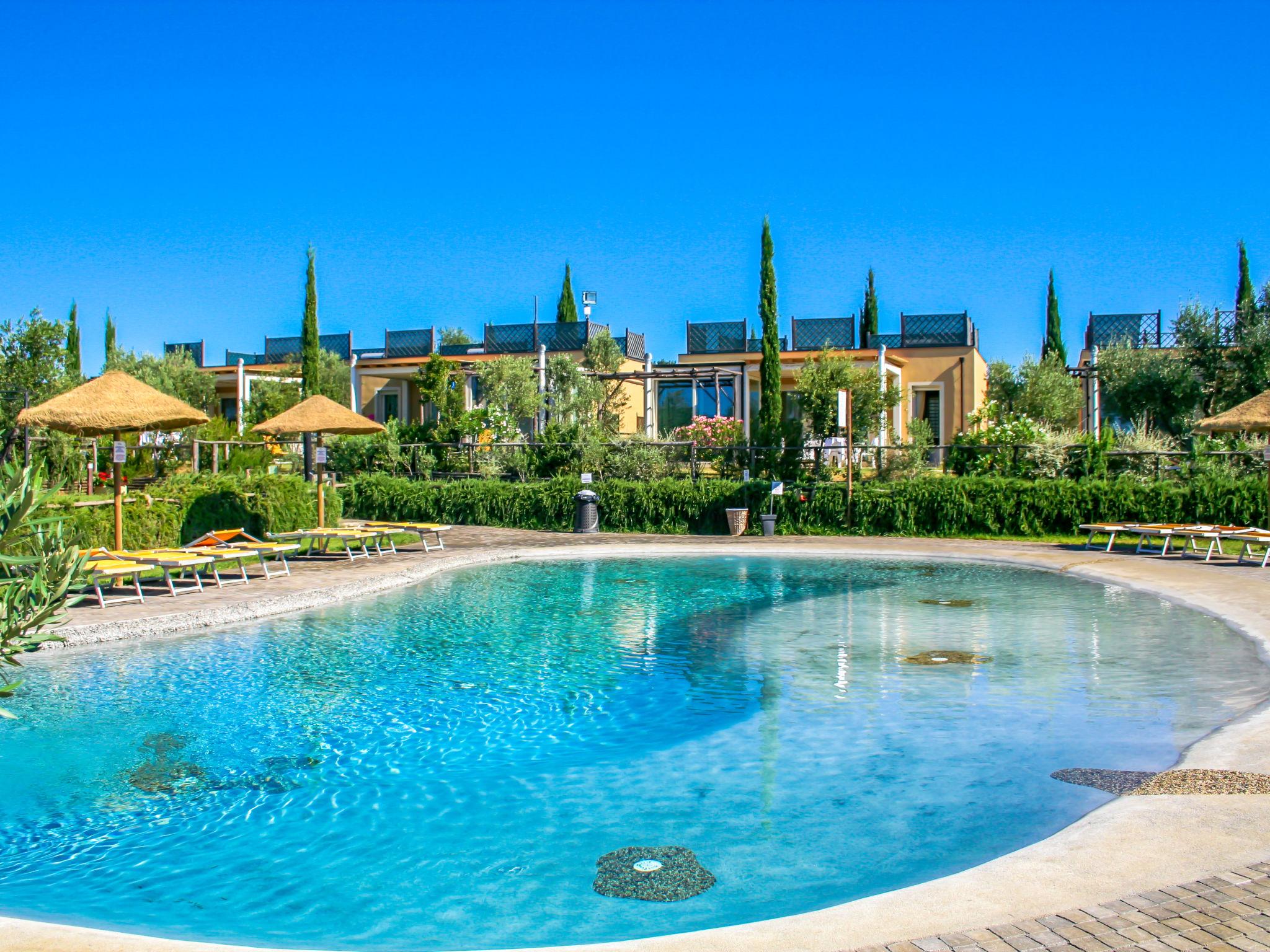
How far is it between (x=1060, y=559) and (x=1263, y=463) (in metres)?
7.72

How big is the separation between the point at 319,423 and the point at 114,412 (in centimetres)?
467

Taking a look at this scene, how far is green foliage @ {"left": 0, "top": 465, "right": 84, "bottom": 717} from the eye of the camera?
3.91 m

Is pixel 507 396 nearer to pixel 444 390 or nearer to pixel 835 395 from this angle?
pixel 444 390

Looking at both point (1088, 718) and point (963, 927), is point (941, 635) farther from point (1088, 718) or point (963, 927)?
point (963, 927)

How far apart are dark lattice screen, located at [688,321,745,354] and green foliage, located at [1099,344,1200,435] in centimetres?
1125

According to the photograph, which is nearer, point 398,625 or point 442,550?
point 398,625

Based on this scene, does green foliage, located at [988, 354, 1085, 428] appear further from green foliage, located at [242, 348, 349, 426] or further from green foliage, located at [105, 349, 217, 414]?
green foliage, located at [105, 349, 217, 414]

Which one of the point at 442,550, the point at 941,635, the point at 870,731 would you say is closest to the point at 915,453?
the point at 442,550

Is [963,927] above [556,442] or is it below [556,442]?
below

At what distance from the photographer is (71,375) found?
83.1ft

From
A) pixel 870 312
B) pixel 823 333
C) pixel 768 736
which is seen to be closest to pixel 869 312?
pixel 870 312

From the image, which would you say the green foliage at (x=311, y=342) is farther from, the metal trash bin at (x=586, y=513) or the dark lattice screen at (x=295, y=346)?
the metal trash bin at (x=586, y=513)

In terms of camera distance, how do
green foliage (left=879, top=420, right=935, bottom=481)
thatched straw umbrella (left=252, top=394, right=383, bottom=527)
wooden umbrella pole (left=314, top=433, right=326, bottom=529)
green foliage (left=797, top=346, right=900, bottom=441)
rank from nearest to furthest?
1. wooden umbrella pole (left=314, top=433, right=326, bottom=529)
2. thatched straw umbrella (left=252, top=394, right=383, bottom=527)
3. green foliage (left=879, top=420, right=935, bottom=481)
4. green foliage (left=797, top=346, right=900, bottom=441)

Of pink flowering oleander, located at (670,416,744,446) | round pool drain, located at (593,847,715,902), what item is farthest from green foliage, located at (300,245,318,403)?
round pool drain, located at (593,847,715,902)
